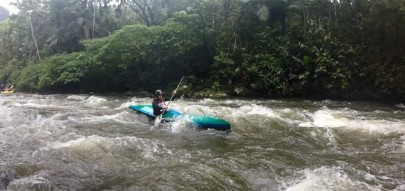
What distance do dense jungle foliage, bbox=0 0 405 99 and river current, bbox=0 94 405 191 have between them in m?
4.02

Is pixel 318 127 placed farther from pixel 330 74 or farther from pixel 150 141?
pixel 330 74

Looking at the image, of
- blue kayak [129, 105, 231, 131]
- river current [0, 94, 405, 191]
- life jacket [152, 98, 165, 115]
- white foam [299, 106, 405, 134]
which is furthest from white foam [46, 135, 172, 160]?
white foam [299, 106, 405, 134]

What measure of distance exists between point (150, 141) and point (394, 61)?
9.84 metres

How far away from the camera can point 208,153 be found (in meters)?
6.23

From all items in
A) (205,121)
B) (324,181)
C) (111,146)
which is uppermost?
(205,121)

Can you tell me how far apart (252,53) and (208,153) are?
10648 mm

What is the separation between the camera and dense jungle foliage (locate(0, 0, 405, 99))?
13.5 m

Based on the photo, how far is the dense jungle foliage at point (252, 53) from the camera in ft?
44.2

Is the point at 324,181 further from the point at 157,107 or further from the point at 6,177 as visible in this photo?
the point at 157,107

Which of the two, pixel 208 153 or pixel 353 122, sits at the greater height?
pixel 353 122

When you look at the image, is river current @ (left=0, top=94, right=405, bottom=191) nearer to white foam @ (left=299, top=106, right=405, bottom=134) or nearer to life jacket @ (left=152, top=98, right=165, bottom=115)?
white foam @ (left=299, top=106, right=405, bottom=134)

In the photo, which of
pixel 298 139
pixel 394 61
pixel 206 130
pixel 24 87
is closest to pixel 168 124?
pixel 206 130

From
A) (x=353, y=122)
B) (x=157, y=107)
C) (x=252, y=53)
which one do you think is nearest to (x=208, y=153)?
(x=157, y=107)

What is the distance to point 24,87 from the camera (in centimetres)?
2308
